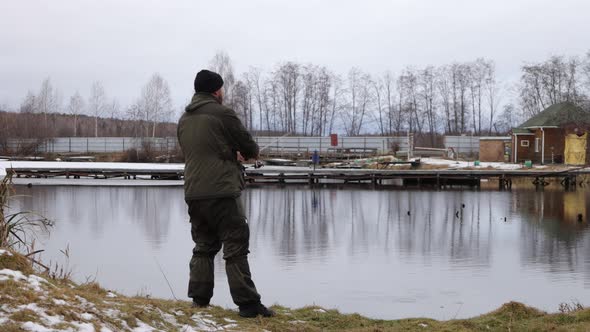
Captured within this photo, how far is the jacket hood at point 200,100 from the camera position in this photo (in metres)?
5.09

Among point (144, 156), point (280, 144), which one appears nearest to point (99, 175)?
point (144, 156)

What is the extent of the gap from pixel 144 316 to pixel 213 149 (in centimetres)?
138

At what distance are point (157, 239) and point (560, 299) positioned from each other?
948 centimetres

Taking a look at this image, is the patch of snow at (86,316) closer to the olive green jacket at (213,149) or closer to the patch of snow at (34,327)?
the patch of snow at (34,327)

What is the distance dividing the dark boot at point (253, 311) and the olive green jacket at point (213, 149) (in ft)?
2.77

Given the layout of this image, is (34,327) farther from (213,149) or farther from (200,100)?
(200,100)

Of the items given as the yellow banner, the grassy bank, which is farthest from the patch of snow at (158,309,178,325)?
the yellow banner

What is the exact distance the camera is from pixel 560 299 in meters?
9.23

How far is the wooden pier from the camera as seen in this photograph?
122ft

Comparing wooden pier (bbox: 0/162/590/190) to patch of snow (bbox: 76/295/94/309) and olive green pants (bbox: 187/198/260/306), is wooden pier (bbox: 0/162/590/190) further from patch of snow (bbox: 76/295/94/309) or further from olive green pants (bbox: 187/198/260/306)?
patch of snow (bbox: 76/295/94/309)

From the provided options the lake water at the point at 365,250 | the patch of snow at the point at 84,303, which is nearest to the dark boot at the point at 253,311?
the patch of snow at the point at 84,303

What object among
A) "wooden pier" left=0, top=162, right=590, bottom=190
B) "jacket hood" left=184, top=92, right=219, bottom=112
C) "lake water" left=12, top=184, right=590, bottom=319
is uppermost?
"jacket hood" left=184, top=92, right=219, bottom=112

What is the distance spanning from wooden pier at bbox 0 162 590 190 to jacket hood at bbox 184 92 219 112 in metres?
30.2

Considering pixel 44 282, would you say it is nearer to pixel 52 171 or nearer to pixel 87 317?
pixel 87 317
